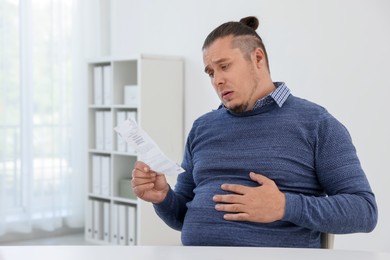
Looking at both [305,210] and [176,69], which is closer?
[305,210]

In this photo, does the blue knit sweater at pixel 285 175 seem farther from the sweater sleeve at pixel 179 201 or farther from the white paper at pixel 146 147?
the white paper at pixel 146 147

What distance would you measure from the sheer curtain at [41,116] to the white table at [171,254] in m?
2.96

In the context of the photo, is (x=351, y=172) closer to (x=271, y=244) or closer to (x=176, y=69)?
(x=271, y=244)

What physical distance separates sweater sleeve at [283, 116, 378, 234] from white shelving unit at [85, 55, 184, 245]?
2340 millimetres

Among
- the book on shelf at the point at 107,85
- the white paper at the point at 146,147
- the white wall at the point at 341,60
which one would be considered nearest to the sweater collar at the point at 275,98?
the white paper at the point at 146,147

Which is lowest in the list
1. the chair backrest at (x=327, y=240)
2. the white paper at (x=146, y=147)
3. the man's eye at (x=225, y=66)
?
the chair backrest at (x=327, y=240)

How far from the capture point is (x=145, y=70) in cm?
400

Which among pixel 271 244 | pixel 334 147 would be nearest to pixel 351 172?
pixel 334 147

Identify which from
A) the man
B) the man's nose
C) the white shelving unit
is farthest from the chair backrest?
the white shelving unit

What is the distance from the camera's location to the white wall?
3.00 m

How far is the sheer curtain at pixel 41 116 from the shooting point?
4.29 m

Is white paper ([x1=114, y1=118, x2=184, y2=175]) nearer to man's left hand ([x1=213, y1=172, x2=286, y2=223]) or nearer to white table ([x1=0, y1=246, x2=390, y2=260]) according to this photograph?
man's left hand ([x1=213, y1=172, x2=286, y2=223])

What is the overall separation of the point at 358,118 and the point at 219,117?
1.37 metres

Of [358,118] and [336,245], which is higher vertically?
[358,118]
